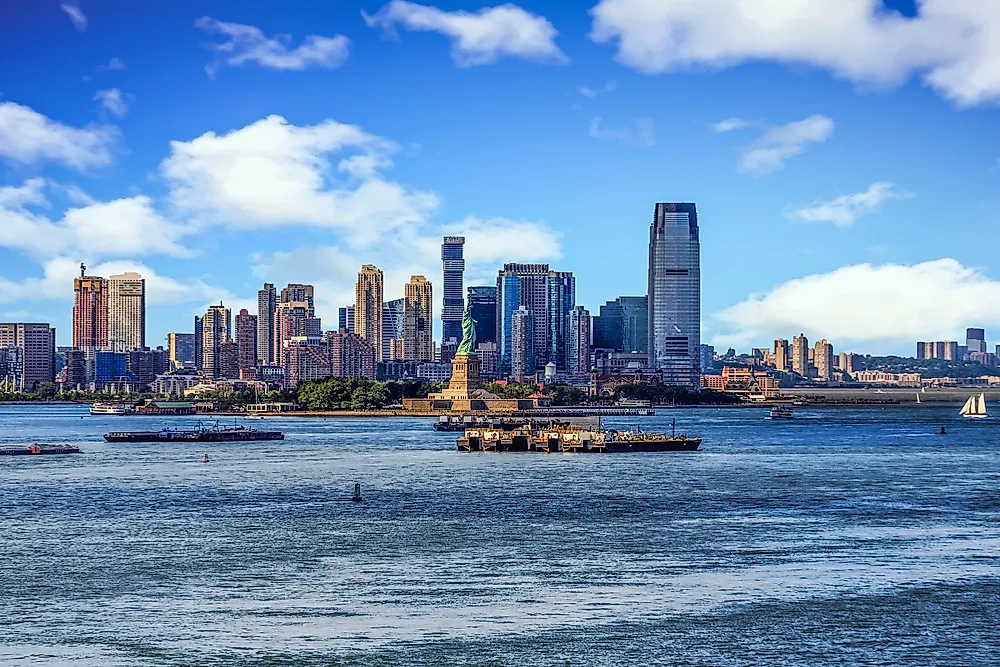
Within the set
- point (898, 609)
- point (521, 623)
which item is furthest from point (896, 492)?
point (521, 623)

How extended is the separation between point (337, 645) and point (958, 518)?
33796 mm

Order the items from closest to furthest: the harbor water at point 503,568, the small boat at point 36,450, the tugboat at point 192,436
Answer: the harbor water at point 503,568 < the small boat at point 36,450 < the tugboat at point 192,436

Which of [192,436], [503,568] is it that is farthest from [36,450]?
[503,568]

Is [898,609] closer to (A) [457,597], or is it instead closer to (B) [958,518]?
(A) [457,597]

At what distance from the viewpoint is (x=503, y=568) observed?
46.8 metres

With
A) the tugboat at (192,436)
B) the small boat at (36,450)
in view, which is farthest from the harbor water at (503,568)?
the tugboat at (192,436)

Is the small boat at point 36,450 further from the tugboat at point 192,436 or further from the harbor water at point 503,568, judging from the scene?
the harbor water at point 503,568

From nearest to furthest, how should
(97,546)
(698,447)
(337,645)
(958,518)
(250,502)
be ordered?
(337,645), (97,546), (958,518), (250,502), (698,447)

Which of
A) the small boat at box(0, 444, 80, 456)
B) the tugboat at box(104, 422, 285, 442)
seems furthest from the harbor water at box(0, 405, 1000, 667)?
the tugboat at box(104, 422, 285, 442)

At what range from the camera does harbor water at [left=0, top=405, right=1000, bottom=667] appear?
35.6m

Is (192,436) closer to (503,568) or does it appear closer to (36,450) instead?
(36,450)

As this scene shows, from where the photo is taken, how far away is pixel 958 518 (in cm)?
6084

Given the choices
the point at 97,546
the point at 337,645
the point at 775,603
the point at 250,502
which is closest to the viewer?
the point at 337,645

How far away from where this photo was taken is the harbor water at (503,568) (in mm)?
35562
